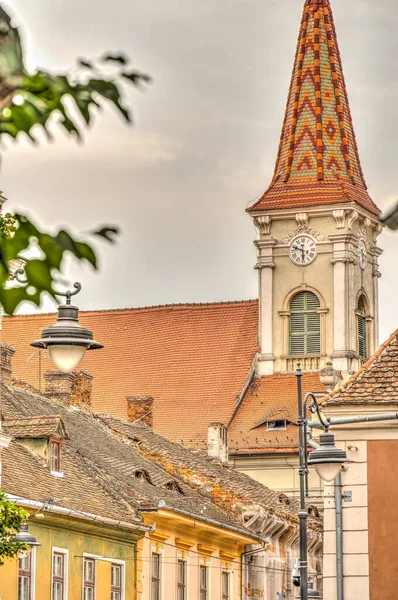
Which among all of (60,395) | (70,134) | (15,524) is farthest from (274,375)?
(70,134)

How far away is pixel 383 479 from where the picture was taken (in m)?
20.7

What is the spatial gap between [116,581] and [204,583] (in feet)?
18.3

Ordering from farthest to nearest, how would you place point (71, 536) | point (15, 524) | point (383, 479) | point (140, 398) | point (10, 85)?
point (140, 398) < point (71, 536) < point (383, 479) < point (15, 524) < point (10, 85)

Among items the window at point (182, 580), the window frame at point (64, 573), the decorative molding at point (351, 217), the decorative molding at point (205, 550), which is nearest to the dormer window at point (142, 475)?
the decorative molding at point (205, 550)

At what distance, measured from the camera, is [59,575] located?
26.2 meters

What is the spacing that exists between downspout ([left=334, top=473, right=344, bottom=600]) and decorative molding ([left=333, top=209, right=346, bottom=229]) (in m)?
44.2

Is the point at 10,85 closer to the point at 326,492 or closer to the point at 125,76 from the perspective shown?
the point at 125,76

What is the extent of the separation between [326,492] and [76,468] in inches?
350

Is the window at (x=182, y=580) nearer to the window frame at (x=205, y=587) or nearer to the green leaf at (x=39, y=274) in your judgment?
the window frame at (x=205, y=587)

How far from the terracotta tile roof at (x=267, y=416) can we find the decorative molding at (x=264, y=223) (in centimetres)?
651

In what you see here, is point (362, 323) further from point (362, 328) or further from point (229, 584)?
point (229, 584)

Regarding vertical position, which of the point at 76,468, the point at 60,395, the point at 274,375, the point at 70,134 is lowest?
the point at 70,134

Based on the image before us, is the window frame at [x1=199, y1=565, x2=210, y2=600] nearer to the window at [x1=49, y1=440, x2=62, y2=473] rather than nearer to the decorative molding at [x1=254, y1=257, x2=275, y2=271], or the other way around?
the window at [x1=49, y1=440, x2=62, y2=473]

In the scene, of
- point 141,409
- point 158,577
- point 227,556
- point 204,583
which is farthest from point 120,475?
point 141,409
